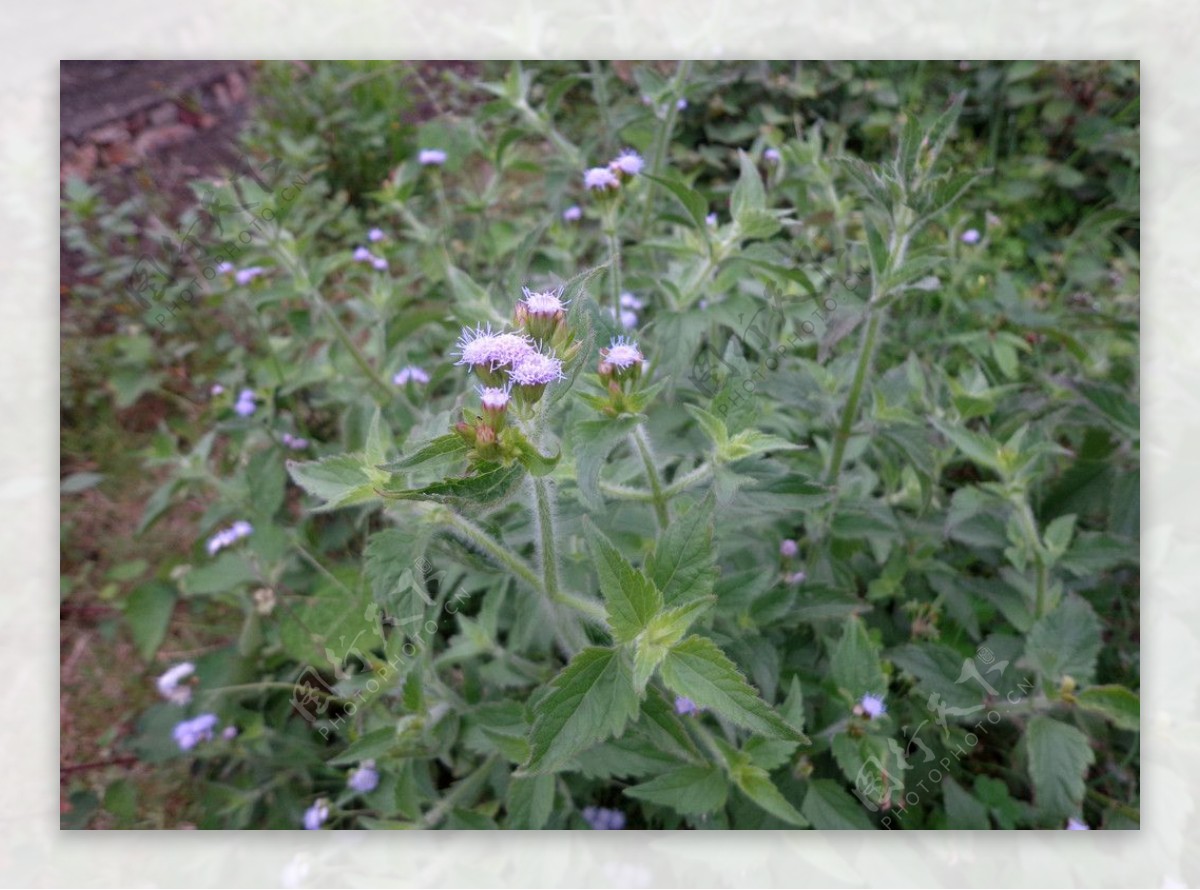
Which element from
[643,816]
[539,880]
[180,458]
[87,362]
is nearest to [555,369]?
[539,880]

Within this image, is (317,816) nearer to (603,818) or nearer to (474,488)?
(603,818)

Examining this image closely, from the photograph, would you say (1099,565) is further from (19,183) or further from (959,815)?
(19,183)

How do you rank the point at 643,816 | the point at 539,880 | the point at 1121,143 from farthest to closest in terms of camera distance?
1. the point at 1121,143
2. the point at 643,816
3. the point at 539,880

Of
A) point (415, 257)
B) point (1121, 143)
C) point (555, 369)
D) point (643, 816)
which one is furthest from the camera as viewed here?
point (415, 257)

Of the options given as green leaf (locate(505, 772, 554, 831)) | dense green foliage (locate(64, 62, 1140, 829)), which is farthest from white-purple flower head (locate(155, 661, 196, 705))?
green leaf (locate(505, 772, 554, 831))

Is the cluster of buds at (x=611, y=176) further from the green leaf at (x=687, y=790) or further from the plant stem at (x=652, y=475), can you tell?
the green leaf at (x=687, y=790)

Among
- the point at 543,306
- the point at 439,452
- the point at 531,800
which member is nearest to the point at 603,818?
the point at 531,800

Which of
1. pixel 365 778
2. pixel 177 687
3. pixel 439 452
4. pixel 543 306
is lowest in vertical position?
pixel 365 778
